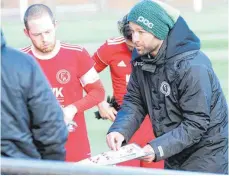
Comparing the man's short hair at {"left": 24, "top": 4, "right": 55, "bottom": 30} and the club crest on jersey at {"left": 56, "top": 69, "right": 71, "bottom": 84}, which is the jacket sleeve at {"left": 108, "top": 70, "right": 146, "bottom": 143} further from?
the man's short hair at {"left": 24, "top": 4, "right": 55, "bottom": 30}

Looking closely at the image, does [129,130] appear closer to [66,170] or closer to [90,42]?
[66,170]

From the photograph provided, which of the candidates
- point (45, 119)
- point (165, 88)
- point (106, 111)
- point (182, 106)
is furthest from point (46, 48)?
point (45, 119)

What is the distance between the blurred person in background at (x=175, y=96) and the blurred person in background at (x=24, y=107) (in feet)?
3.03

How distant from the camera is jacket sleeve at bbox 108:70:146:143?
4.60 metres

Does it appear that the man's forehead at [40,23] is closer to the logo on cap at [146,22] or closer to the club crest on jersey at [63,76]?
the club crest on jersey at [63,76]

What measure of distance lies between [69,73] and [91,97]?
245 millimetres

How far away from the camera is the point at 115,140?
445 cm

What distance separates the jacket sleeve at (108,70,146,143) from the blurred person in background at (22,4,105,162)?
39.3 inches

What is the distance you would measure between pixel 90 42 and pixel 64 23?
362 cm

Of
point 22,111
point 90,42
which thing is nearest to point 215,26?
point 90,42

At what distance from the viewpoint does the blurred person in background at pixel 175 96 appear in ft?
14.1

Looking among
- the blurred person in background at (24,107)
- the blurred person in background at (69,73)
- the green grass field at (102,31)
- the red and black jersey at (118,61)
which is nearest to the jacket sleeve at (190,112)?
the blurred person in background at (24,107)

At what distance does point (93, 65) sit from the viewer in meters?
5.95

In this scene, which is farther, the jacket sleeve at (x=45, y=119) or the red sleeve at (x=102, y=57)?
the red sleeve at (x=102, y=57)
